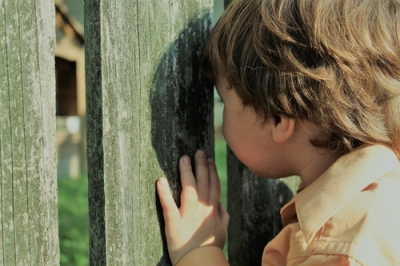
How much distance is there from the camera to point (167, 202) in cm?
162

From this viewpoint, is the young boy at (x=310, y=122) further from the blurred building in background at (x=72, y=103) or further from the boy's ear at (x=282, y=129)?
the blurred building in background at (x=72, y=103)

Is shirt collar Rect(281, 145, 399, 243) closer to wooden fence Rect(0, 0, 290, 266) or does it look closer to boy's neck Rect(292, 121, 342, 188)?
boy's neck Rect(292, 121, 342, 188)

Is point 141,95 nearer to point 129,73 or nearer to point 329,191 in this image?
point 129,73

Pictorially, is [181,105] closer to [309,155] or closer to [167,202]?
[167,202]

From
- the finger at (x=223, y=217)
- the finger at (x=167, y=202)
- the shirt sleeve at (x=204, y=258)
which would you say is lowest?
the shirt sleeve at (x=204, y=258)

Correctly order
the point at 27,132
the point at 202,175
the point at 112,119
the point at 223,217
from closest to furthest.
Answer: the point at 27,132 → the point at 112,119 → the point at 202,175 → the point at 223,217

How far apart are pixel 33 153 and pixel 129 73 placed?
331 millimetres

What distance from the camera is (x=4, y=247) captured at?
1.27 m

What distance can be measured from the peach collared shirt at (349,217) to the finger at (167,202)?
33 centimetres

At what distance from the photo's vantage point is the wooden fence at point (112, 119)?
127 centimetres

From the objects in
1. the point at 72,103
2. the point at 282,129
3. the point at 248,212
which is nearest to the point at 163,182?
the point at 282,129

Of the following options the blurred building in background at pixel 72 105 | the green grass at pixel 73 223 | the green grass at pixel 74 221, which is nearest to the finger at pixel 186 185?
the green grass at pixel 74 221

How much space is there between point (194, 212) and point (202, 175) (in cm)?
11

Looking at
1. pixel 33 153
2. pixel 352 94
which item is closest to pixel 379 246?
pixel 352 94
